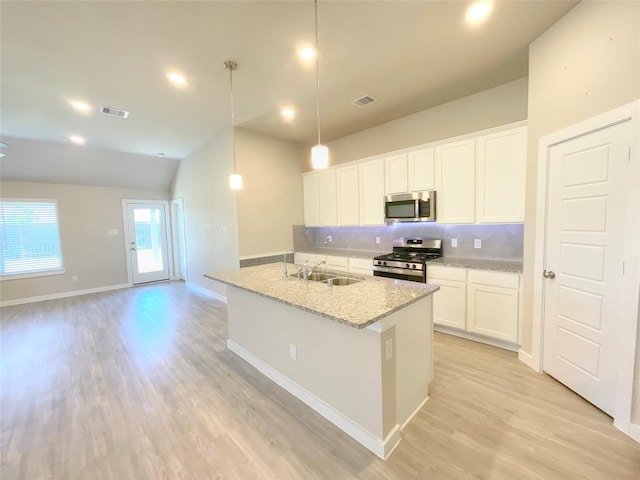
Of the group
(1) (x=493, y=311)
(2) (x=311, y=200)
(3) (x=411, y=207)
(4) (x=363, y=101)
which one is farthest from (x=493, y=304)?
(2) (x=311, y=200)

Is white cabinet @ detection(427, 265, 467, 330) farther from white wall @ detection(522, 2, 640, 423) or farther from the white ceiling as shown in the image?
the white ceiling

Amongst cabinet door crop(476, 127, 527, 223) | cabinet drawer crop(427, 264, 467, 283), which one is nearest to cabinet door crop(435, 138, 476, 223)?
cabinet door crop(476, 127, 527, 223)

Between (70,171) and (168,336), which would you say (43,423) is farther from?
(70,171)

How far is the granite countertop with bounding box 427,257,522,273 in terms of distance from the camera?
2875 millimetres

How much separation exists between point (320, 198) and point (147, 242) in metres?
5.00

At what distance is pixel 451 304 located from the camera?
323 centimetres

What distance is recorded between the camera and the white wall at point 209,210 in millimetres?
4671

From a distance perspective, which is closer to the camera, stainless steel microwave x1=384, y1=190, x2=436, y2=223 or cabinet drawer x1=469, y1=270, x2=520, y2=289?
cabinet drawer x1=469, y1=270, x2=520, y2=289

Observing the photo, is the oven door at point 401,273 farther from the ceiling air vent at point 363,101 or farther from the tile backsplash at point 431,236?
the ceiling air vent at point 363,101

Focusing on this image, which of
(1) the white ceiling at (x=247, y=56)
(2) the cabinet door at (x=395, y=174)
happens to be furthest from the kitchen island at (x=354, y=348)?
(1) the white ceiling at (x=247, y=56)

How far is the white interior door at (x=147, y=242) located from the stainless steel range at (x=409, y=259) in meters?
6.08

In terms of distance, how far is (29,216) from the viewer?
5.46 meters

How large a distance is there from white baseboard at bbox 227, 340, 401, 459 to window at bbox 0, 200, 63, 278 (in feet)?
19.5

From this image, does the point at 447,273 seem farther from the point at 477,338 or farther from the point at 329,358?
the point at 329,358
